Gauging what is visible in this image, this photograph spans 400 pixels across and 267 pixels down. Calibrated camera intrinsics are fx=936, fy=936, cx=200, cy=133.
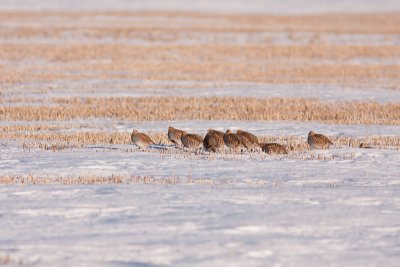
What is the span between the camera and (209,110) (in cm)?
1878

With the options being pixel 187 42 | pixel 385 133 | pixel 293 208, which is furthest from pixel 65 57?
pixel 293 208

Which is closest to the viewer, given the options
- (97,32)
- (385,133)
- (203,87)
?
(385,133)

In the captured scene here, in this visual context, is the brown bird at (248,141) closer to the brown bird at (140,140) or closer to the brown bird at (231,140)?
the brown bird at (231,140)

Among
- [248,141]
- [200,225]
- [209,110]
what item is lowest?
[200,225]

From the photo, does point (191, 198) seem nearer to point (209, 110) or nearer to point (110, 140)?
point (110, 140)

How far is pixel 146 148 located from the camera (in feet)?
43.4

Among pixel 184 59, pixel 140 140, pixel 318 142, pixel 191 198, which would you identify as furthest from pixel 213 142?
pixel 184 59

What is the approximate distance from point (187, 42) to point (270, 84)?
1627cm

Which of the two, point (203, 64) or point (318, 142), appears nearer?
point (318, 142)

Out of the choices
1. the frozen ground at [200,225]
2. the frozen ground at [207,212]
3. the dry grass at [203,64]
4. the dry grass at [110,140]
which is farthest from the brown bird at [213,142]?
the dry grass at [203,64]

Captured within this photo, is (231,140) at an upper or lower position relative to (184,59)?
lower

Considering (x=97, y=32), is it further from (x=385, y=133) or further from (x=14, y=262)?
(x=14, y=262)

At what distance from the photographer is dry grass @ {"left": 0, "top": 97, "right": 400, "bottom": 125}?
17641 millimetres

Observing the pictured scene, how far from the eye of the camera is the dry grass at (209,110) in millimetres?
17641
